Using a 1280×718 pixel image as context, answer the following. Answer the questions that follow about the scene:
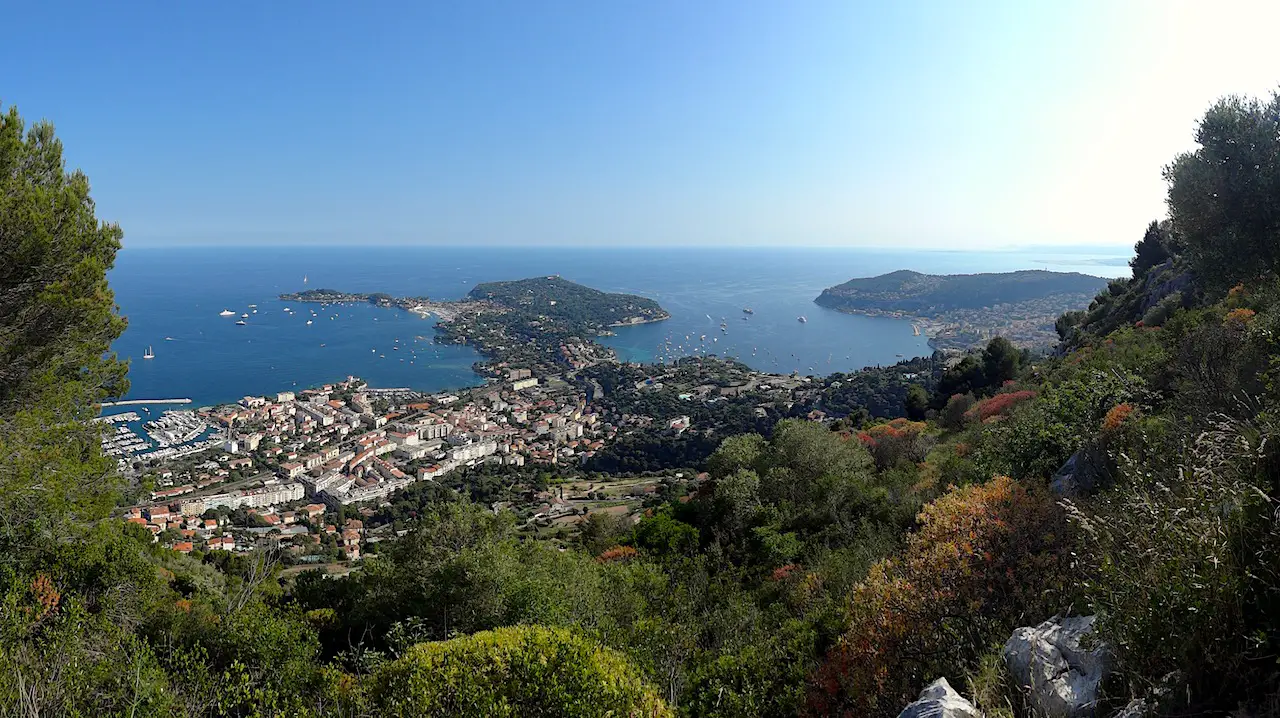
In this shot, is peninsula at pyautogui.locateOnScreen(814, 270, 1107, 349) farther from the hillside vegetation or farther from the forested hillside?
the forested hillside

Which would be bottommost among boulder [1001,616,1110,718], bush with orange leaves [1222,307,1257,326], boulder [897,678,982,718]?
boulder [897,678,982,718]

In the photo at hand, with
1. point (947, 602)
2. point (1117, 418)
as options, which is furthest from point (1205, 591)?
point (1117, 418)

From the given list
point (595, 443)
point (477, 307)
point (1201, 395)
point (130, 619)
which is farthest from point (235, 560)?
point (477, 307)

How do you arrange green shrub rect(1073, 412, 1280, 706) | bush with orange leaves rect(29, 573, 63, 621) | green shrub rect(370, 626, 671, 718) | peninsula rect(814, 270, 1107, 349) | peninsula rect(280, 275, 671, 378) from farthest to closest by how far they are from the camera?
peninsula rect(280, 275, 671, 378), peninsula rect(814, 270, 1107, 349), bush with orange leaves rect(29, 573, 63, 621), green shrub rect(370, 626, 671, 718), green shrub rect(1073, 412, 1280, 706)

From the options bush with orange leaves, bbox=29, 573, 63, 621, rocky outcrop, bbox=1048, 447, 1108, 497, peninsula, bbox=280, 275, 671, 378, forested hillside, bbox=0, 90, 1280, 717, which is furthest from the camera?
peninsula, bbox=280, 275, 671, 378

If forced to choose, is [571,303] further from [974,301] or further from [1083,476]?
[1083,476]

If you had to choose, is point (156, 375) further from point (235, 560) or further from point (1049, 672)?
point (1049, 672)

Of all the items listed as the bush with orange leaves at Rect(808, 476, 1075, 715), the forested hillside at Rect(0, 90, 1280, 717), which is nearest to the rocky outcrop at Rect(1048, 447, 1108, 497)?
the forested hillside at Rect(0, 90, 1280, 717)
